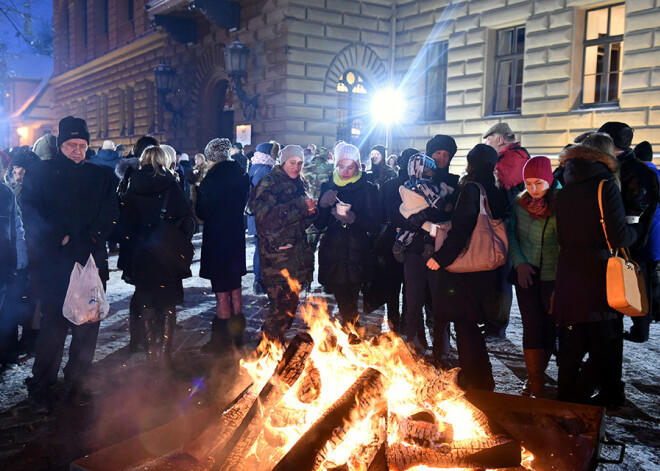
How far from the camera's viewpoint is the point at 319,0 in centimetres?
1559

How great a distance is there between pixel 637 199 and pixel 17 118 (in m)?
58.0

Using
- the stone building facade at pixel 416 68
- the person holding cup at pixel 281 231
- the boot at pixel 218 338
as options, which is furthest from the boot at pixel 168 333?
the stone building facade at pixel 416 68

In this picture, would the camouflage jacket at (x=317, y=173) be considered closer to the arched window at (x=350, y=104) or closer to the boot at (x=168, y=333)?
the boot at (x=168, y=333)

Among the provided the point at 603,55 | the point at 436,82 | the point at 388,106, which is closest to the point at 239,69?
the point at 388,106

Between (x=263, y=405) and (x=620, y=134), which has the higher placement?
(x=620, y=134)

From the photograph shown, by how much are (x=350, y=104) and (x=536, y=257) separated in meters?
13.6

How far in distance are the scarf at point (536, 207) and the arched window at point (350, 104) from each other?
1311 centimetres

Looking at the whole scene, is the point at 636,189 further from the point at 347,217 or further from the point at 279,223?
the point at 279,223

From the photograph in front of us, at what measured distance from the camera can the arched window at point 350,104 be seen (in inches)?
664

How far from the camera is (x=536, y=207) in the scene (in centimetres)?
401

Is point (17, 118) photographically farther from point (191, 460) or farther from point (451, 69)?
point (191, 460)

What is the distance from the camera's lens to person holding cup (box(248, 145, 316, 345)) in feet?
17.1

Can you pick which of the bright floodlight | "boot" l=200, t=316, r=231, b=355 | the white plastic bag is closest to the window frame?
the bright floodlight

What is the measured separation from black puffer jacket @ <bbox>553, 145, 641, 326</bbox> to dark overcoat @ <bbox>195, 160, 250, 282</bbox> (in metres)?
3.03
